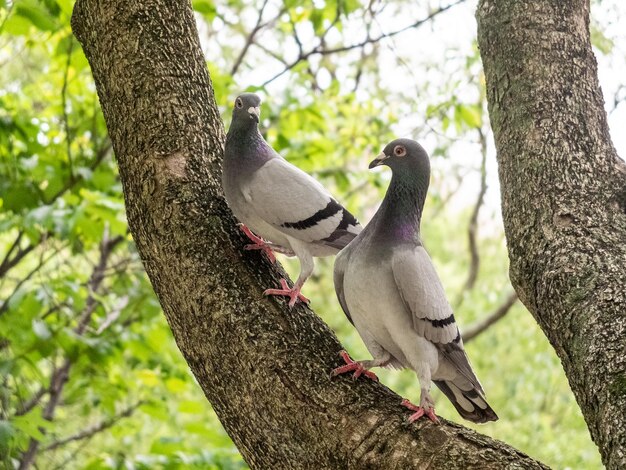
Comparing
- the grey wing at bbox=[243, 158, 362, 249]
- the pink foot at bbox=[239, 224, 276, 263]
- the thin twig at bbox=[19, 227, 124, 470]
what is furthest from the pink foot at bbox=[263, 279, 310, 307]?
the thin twig at bbox=[19, 227, 124, 470]

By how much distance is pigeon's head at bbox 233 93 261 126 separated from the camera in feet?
9.35

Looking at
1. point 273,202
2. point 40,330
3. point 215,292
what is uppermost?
point 273,202

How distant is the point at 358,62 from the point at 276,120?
3713 millimetres

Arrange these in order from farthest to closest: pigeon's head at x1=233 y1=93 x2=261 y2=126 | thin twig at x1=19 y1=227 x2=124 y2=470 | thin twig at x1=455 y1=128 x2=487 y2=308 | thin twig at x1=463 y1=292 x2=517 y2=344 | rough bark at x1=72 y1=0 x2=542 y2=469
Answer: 1. thin twig at x1=455 y1=128 x2=487 y2=308
2. thin twig at x1=463 y1=292 x2=517 y2=344
3. thin twig at x1=19 y1=227 x2=124 y2=470
4. pigeon's head at x1=233 y1=93 x2=261 y2=126
5. rough bark at x1=72 y1=0 x2=542 y2=469

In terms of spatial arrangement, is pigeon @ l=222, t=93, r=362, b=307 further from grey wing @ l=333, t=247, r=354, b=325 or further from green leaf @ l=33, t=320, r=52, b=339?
green leaf @ l=33, t=320, r=52, b=339

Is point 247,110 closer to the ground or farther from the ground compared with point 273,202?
farther from the ground

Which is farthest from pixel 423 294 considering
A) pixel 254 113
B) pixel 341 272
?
pixel 254 113

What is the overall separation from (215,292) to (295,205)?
20.1 inches

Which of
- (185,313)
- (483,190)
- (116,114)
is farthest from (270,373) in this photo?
(483,190)

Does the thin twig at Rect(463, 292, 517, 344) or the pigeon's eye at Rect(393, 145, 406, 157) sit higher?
the thin twig at Rect(463, 292, 517, 344)

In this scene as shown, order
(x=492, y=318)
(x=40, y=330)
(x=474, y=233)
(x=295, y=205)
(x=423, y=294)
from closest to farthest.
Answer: (x=423, y=294) → (x=295, y=205) → (x=40, y=330) → (x=492, y=318) → (x=474, y=233)

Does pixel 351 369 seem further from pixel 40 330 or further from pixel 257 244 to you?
pixel 40 330

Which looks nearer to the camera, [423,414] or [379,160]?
[423,414]

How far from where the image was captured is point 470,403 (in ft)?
9.27
